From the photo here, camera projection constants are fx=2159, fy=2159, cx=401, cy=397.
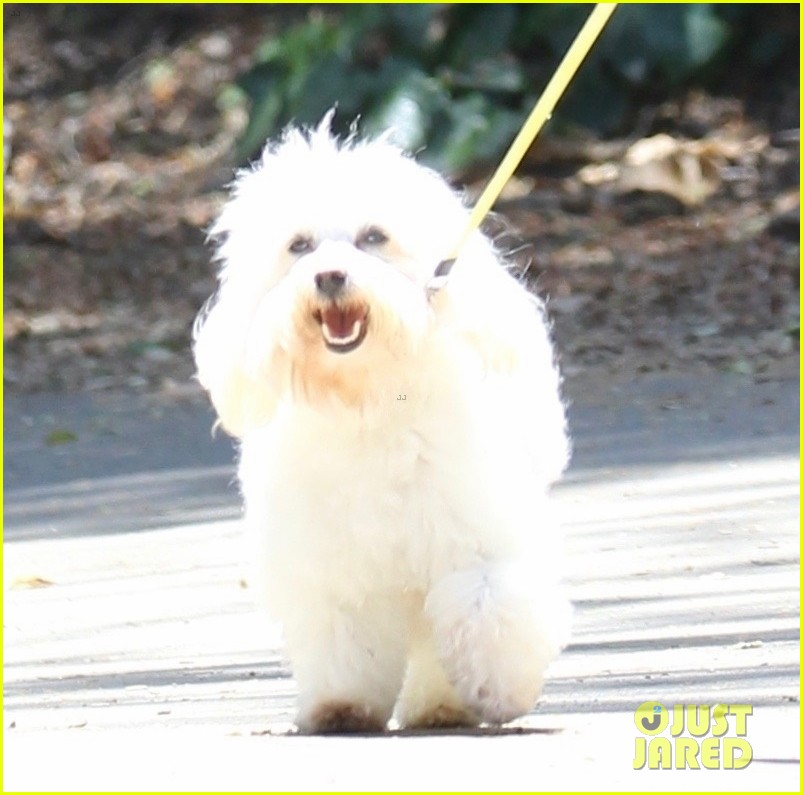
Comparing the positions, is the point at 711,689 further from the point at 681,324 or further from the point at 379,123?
the point at 379,123

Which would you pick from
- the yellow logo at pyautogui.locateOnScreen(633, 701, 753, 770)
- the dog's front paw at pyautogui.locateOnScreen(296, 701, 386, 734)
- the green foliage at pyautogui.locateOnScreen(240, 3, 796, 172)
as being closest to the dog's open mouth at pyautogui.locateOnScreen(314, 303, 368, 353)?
the dog's front paw at pyautogui.locateOnScreen(296, 701, 386, 734)

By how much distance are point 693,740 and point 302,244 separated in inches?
59.1

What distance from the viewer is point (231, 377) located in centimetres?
516

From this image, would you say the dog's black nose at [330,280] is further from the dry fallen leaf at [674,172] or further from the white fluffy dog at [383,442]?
the dry fallen leaf at [674,172]

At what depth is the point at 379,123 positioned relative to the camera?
45.0ft

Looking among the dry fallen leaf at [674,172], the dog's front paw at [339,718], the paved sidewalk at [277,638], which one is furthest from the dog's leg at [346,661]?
the dry fallen leaf at [674,172]

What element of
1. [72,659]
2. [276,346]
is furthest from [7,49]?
[276,346]

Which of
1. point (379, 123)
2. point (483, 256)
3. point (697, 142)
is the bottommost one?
point (483, 256)

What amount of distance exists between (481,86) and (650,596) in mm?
8500

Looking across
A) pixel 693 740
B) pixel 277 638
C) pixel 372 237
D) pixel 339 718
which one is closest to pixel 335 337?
pixel 372 237

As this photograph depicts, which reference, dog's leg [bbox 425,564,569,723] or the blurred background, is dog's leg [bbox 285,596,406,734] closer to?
dog's leg [bbox 425,564,569,723]

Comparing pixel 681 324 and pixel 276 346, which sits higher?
pixel 681 324

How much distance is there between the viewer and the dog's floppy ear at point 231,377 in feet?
16.6

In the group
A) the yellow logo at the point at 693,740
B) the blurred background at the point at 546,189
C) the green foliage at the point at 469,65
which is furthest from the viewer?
the green foliage at the point at 469,65
